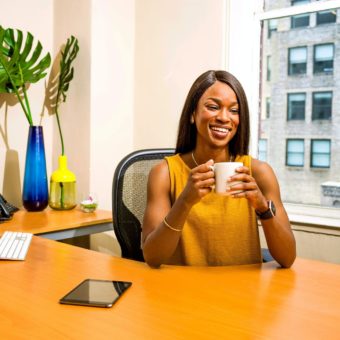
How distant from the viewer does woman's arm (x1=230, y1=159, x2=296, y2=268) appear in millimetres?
1146

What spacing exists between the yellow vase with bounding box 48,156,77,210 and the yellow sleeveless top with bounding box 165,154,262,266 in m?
1.24

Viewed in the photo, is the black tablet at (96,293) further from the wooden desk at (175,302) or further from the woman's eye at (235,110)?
the woman's eye at (235,110)

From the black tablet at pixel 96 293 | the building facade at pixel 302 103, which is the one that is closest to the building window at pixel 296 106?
the building facade at pixel 302 103

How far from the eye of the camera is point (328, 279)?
1.14 metres

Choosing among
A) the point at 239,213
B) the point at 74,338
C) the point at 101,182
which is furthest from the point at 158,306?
the point at 101,182

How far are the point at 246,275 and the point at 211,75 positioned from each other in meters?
0.65

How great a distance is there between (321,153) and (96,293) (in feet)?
5.91

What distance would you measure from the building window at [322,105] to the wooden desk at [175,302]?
132cm

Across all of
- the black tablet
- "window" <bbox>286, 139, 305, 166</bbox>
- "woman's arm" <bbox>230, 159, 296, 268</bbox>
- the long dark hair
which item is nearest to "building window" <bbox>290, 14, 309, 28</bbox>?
"window" <bbox>286, 139, 305, 166</bbox>

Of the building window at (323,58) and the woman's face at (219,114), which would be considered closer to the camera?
the woman's face at (219,114)

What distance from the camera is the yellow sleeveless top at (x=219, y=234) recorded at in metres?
1.41

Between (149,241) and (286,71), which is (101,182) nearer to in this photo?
(286,71)

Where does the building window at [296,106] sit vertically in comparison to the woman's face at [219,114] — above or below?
above

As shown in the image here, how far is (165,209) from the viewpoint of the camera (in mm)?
1404
